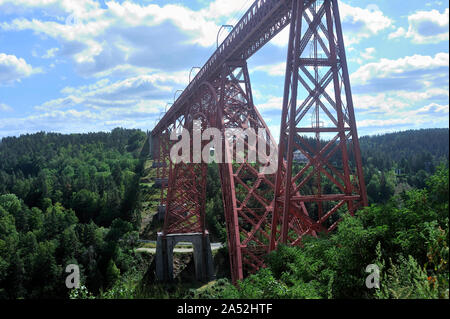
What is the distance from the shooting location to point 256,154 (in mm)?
17672

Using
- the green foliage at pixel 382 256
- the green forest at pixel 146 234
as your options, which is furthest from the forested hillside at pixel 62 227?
the green foliage at pixel 382 256

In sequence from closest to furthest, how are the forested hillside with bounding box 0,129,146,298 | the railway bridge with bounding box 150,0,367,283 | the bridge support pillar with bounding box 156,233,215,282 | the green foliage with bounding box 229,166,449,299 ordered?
1. the green foliage with bounding box 229,166,449,299
2. the railway bridge with bounding box 150,0,367,283
3. the bridge support pillar with bounding box 156,233,215,282
4. the forested hillside with bounding box 0,129,146,298

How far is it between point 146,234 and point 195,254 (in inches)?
595

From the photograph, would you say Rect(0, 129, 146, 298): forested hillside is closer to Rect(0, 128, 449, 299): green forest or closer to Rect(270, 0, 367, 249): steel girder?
Rect(0, 128, 449, 299): green forest

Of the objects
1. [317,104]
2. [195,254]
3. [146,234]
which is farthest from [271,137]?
[146,234]

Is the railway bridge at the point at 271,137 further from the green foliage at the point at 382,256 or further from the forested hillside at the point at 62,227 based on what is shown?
the forested hillside at the point at 62,227

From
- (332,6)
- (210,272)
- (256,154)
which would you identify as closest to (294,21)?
(332,6)

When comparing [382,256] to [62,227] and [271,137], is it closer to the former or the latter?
[271,137]

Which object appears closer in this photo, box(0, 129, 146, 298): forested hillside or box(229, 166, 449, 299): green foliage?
box(229, 166, 449, 299): green foliage

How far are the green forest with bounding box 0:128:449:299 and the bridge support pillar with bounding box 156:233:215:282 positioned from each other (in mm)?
1313

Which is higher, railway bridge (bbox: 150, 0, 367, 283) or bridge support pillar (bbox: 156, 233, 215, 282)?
railway bridge (bbox: 150, 0, 367, 283)

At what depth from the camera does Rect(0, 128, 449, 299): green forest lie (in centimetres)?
745

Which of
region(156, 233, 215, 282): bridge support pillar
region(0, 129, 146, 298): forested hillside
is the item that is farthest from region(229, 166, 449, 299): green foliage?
region(156, 233, 215, 282): bridge support pillar
